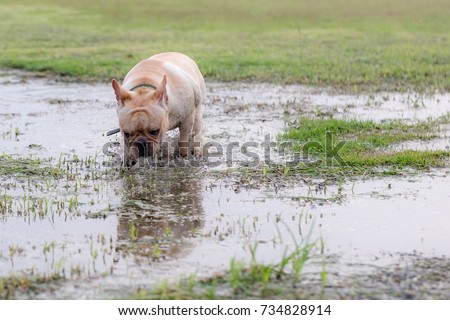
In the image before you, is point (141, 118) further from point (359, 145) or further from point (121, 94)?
point (359, 145)

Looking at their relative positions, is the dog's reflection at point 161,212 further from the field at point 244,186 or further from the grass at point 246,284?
the grass at point 246,284

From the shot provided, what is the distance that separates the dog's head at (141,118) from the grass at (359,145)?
1733mm

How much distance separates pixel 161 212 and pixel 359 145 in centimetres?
374

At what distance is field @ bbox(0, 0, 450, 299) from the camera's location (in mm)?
6293

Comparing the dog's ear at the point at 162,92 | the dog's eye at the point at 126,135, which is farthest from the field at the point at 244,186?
the dog's ear at the point at 162,92

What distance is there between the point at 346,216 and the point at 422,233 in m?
0.82

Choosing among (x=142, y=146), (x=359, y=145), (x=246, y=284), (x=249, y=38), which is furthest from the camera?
(x=249, y=38)

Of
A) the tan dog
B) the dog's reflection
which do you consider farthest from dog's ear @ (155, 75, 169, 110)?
the dog's reflection

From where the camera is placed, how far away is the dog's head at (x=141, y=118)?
901 cm

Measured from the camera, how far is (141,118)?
8.98 meters

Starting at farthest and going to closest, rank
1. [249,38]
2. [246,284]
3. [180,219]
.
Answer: [249,38] → [180,219] → [246,284]

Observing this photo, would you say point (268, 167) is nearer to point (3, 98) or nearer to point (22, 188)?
point (22, 188)

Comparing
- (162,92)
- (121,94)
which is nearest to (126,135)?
(121,94)

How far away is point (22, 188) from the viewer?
→ 29.7 ft
